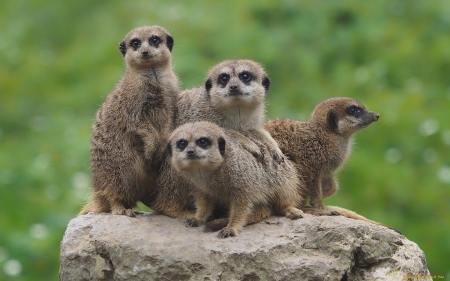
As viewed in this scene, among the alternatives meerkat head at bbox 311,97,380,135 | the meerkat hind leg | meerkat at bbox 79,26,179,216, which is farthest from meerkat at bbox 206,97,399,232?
meerkat at bbox 79,26,179,216

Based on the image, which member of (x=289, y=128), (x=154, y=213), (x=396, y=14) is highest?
(x=396, y=14)

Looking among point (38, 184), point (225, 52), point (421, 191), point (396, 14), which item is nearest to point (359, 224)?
point (421, 191)

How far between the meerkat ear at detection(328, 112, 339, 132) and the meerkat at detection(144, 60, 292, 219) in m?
0.65

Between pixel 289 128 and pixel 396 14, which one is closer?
pixel 289 128

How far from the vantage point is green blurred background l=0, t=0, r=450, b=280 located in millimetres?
9898

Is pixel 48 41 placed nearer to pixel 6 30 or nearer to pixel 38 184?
pixel 6 30

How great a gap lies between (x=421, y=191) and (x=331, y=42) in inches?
140

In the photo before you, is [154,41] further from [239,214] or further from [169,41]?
[239,214]

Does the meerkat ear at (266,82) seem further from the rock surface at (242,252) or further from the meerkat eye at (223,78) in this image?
the rock surface at (242,252)

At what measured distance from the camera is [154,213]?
6.70m

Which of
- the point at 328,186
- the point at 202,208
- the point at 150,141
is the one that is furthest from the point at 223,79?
the point at 328,186

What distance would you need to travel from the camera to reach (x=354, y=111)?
23.3ft

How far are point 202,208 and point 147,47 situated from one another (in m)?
1.45

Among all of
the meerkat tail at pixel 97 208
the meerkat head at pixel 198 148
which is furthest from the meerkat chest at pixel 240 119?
the meerkat tail at pixel 97 208
